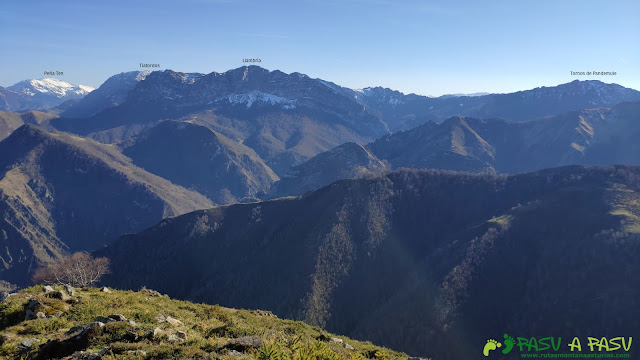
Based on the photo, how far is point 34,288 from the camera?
51.0 metres

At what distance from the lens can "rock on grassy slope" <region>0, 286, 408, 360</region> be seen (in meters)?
28.6

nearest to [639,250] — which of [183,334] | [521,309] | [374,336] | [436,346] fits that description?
→ [521,309]

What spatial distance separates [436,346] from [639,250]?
114323mm

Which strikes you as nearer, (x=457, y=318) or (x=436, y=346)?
(x=436, y=346)

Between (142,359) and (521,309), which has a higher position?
(142,359)

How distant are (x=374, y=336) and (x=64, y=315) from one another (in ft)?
581

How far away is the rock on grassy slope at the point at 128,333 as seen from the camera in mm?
28562

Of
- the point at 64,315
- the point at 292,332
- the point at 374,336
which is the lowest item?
the point at 374,336

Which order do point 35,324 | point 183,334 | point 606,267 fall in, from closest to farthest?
point 183,334 < point 35,324 < point 606,267

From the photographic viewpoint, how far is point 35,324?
3847 centimetres

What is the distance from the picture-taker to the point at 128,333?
33.3m

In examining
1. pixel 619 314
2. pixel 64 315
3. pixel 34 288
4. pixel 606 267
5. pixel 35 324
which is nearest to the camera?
pixel 35 324

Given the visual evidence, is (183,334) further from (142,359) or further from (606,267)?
(606,267)

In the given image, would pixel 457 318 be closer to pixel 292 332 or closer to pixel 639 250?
pixel 639 250
